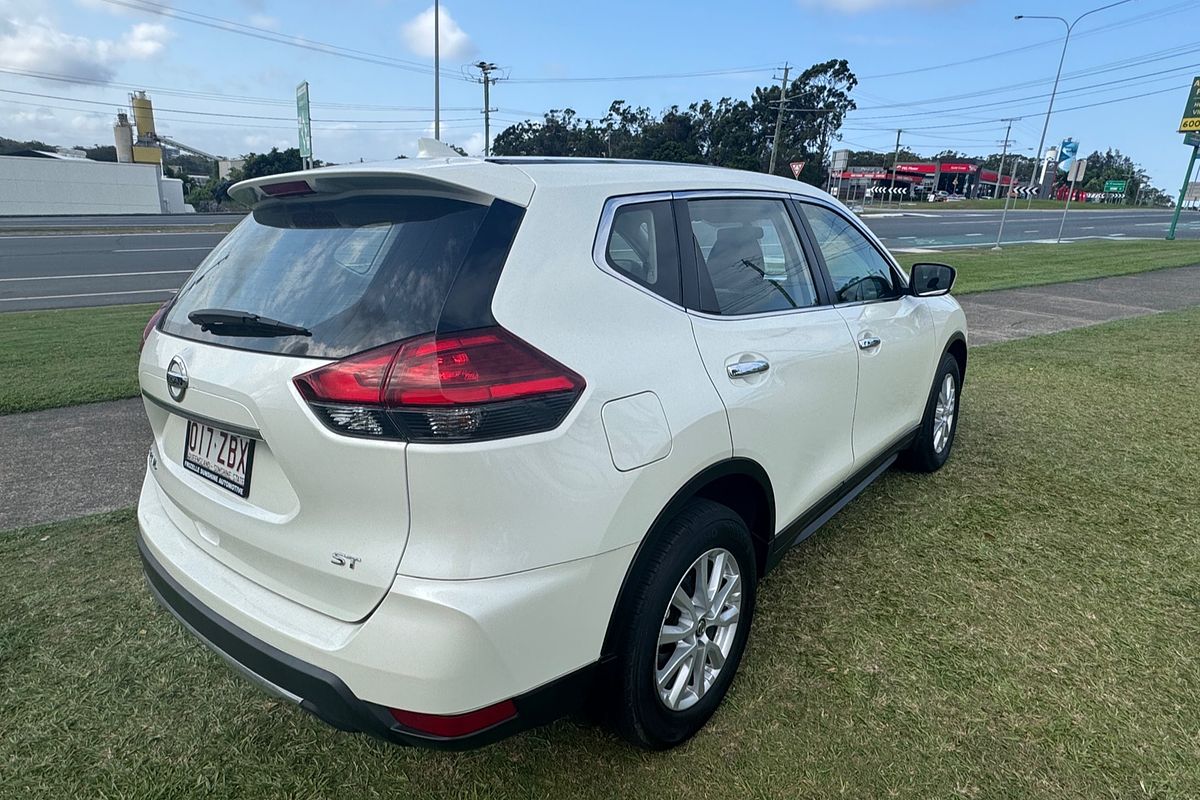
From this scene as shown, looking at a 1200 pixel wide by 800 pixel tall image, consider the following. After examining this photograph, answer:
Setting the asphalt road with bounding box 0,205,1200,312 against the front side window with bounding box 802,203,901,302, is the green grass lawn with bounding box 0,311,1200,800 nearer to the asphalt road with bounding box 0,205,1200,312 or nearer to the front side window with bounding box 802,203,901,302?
the front side window with bounding box 802,203,901,302

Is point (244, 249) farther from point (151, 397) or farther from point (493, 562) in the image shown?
point (493, 562)

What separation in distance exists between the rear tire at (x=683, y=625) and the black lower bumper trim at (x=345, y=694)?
0.15 metres

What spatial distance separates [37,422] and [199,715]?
12.3ft

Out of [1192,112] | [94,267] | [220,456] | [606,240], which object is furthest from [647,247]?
[1192,112]

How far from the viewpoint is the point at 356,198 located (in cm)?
191

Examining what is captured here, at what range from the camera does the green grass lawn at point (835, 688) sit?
2057 millimetres

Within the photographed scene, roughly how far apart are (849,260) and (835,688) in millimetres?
1824

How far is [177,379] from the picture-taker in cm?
189

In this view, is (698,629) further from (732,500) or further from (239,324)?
(239,324)

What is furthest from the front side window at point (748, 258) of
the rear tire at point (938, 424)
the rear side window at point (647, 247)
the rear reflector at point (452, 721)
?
the rear tire at point (938, 424)

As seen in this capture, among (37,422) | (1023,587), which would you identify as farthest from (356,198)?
(37,422)

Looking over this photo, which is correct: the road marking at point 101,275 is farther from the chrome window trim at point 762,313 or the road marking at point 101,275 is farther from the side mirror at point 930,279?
the chrome window trim at point 762,313

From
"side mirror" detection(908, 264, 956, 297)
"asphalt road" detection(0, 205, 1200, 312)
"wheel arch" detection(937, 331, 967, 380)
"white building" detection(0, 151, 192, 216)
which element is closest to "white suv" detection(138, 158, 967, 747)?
"side mirror" detection(908, 264, 956, 297)

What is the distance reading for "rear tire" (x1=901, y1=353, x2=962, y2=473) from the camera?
13.2ft
